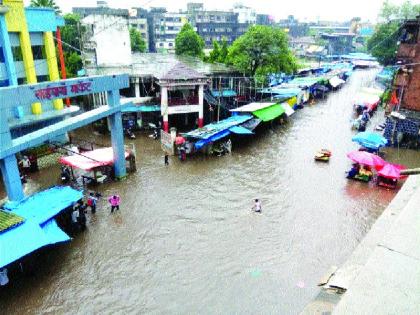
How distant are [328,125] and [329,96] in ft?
61.1

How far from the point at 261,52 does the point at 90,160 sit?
79.4 ft

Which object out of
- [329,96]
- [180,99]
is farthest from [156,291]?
[329,96]

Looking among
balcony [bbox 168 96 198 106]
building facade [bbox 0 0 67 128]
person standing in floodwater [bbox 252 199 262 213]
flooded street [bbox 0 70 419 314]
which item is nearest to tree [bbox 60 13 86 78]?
building facade [bbox 0 0 67 128]

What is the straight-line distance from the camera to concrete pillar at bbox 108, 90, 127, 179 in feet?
69.1

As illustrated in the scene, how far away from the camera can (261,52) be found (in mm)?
37875

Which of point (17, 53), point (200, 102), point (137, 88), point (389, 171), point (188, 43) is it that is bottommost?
point (389, 171)

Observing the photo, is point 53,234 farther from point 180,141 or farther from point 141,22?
point 141,22

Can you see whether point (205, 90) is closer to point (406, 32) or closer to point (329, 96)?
point (406, 32)

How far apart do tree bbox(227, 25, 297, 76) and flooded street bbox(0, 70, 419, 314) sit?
16190mm

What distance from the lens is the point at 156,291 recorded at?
12594 millimetres

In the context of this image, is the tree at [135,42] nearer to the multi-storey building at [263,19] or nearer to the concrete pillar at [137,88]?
the concrete pillar at [137,88]

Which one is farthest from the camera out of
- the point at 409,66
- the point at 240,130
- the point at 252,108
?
the point at 252,108

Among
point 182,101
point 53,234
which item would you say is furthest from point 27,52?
point 53,234

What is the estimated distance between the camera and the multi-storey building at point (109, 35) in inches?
1374
